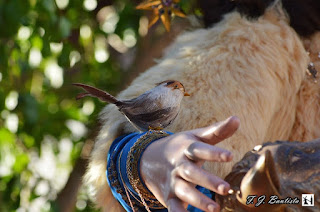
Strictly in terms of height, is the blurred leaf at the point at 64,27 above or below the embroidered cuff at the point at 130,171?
above

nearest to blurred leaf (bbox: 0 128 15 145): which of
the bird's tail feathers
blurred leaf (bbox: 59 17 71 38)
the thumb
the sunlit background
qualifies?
the sunlit background

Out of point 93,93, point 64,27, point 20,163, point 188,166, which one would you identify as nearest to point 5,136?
point 20,163

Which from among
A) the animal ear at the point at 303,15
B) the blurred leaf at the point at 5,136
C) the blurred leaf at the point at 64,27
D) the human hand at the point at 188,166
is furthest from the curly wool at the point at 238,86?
the blurred leaf at the point at 5,136

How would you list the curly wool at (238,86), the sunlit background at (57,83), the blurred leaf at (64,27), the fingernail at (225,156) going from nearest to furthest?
1. the fingernail at (225,156)
2. the curly wool at (238,86)
3. the blurred leaf at (64,27)
4. the sunlit background at (57,83)

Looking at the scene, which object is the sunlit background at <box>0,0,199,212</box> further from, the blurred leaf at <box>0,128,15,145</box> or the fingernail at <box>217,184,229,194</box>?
the fingernail at <box>217,184,229,194</box>

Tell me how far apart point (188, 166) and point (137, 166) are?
0.39 ft

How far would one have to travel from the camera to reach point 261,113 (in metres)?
0.66

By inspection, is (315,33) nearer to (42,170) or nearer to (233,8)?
(233,8)

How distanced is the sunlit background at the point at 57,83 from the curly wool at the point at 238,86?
48 cm

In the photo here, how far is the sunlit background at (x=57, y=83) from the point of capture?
4.06 ft

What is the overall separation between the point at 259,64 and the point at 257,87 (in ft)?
0.12

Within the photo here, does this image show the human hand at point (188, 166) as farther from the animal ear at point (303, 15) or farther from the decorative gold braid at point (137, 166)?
the animal ear at point (303, 15)

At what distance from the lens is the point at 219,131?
1.31ft
